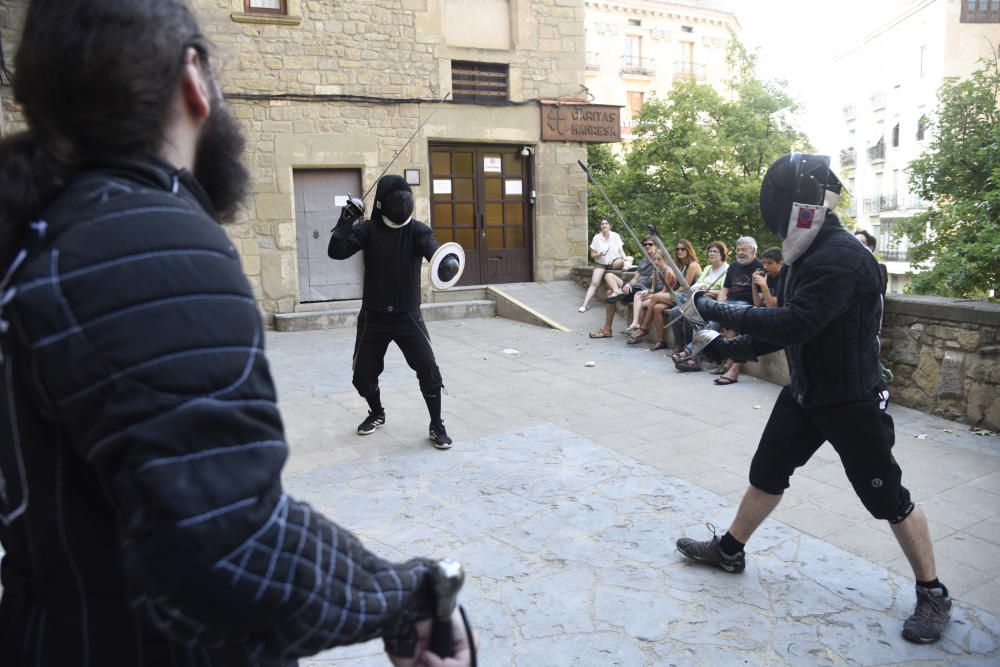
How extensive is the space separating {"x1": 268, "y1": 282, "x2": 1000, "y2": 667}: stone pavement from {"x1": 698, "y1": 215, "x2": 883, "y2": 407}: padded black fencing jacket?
38.4 inches

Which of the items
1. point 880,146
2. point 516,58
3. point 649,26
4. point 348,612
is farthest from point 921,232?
point 649,26

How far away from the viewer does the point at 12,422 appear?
104 centimetres

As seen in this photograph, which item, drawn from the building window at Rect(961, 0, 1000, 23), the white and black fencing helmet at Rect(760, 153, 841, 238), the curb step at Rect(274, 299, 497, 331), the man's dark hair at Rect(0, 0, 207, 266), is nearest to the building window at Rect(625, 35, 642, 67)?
the building window at Rect(961, 0, 1000, 23)

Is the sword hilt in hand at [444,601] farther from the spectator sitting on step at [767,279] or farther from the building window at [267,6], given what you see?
the building window at [267,6]

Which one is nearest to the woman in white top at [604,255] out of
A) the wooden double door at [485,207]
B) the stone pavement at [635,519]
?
the wooden double door at [485,207]

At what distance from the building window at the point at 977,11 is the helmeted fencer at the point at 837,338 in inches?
1522

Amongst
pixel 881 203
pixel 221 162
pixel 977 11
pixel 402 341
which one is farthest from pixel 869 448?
pixel 881 203

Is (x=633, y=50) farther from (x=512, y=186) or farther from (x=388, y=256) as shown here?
(x=388, y=256)

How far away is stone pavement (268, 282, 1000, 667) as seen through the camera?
308 cm

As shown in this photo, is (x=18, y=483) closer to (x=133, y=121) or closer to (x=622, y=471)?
(x=133, y=121)

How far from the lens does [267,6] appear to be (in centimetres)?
1227

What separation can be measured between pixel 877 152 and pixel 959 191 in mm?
32988

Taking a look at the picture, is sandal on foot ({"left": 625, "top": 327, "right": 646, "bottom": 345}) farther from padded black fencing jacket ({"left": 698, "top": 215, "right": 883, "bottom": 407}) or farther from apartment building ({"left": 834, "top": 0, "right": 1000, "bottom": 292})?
apartment building ({"left": 834, "top": 0, "right": 1000, "bottom": 292})

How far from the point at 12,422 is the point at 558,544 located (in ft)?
10.4
